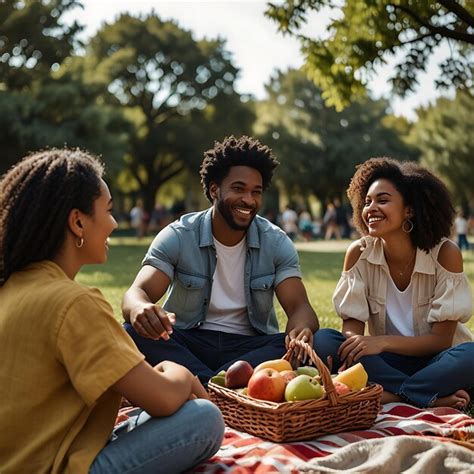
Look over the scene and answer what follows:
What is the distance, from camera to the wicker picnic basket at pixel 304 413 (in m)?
4.07

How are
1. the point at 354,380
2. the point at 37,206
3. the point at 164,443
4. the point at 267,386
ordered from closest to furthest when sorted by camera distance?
the point at 37,206 < the point at 164,443 < the point at 267,386 < the point at 354,380

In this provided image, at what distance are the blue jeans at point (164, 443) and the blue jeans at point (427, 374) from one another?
2.10 meters

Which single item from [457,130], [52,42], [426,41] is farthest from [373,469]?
[457,130]

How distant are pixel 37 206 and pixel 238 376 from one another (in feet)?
6.49

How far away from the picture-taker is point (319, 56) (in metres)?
14.5

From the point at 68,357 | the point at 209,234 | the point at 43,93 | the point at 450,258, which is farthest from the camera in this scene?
the point at 43,93

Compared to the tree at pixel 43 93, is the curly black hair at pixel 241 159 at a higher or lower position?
lower

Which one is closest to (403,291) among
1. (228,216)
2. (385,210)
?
(385,210)

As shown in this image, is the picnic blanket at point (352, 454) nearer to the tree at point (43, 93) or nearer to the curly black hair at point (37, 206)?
the curly black hair at point (37, 206)

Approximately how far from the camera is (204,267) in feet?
19.2

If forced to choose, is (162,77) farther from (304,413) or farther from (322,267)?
(304,413)

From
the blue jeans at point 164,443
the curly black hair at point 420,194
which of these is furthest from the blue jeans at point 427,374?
the blue jeans at point 164,443

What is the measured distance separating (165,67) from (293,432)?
51995 mm

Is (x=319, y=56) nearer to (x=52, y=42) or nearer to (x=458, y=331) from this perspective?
(x=458, y=331)
